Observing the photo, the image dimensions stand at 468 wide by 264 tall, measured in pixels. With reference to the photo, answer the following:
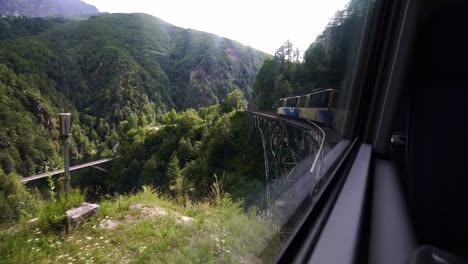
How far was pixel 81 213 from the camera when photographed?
5.94 ft

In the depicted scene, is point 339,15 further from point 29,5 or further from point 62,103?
point 29,5

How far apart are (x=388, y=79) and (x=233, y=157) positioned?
3.51ft

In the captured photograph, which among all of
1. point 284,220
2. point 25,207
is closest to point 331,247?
point 284,220

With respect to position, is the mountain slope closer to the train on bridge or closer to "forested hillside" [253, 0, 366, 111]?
"forested hillside" [253, 0, 366, 111]

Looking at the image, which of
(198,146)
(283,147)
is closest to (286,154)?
(283,147)

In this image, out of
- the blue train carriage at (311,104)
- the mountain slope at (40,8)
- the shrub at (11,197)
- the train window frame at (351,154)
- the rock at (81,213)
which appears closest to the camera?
the train window frame at (351,154)

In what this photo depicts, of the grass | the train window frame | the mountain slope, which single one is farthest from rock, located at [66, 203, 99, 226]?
the train window frame

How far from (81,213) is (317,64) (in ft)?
6.02

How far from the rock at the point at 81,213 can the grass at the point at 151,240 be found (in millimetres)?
49

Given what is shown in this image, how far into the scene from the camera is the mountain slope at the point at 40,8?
2034 mm

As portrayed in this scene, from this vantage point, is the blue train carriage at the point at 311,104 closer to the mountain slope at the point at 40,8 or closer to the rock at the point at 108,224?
the rock at the point at 108,224

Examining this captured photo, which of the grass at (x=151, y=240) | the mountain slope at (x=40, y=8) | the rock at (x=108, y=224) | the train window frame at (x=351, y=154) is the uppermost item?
the mountain slope at (x=40, y=8)

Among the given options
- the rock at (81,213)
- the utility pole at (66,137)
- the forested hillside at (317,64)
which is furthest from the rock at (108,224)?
the forested hillside at (317,64)

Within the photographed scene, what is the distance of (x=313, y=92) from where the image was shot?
150cm
